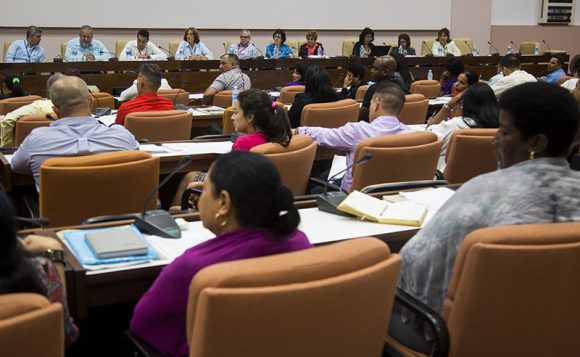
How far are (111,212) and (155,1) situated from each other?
30.1ft

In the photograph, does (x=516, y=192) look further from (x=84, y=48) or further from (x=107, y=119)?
(x=84, y=48)

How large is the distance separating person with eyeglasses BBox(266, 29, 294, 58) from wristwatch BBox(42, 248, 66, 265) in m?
9.85

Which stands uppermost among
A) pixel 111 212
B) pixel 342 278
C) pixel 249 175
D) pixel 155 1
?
pixel 155 1

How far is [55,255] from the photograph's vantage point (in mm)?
1870

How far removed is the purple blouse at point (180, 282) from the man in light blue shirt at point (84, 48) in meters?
8.89

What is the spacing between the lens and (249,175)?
5.88 feet

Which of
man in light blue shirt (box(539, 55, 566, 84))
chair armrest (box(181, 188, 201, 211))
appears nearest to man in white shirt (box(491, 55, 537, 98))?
man in light blue shirt (box(539, 55, 566, 84))

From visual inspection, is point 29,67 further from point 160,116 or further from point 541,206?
point 541,206

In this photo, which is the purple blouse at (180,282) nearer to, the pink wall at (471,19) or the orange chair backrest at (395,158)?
the orange chair backrest at (395,158)

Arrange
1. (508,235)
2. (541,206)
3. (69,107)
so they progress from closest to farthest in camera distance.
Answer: (508,235) → (541,206) → (69,107)

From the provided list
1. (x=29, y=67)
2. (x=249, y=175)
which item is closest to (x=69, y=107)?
(x=249, y=175)

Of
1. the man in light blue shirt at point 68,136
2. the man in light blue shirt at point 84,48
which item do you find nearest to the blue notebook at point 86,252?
the man in light blue shirt at point 68,136

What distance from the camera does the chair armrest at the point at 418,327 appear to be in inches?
73.9

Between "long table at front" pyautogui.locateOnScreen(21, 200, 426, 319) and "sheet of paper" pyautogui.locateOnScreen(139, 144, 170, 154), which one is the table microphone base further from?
"sheet of paper" pyautogui.locateOnScreen(139, 144, 170, 154)
